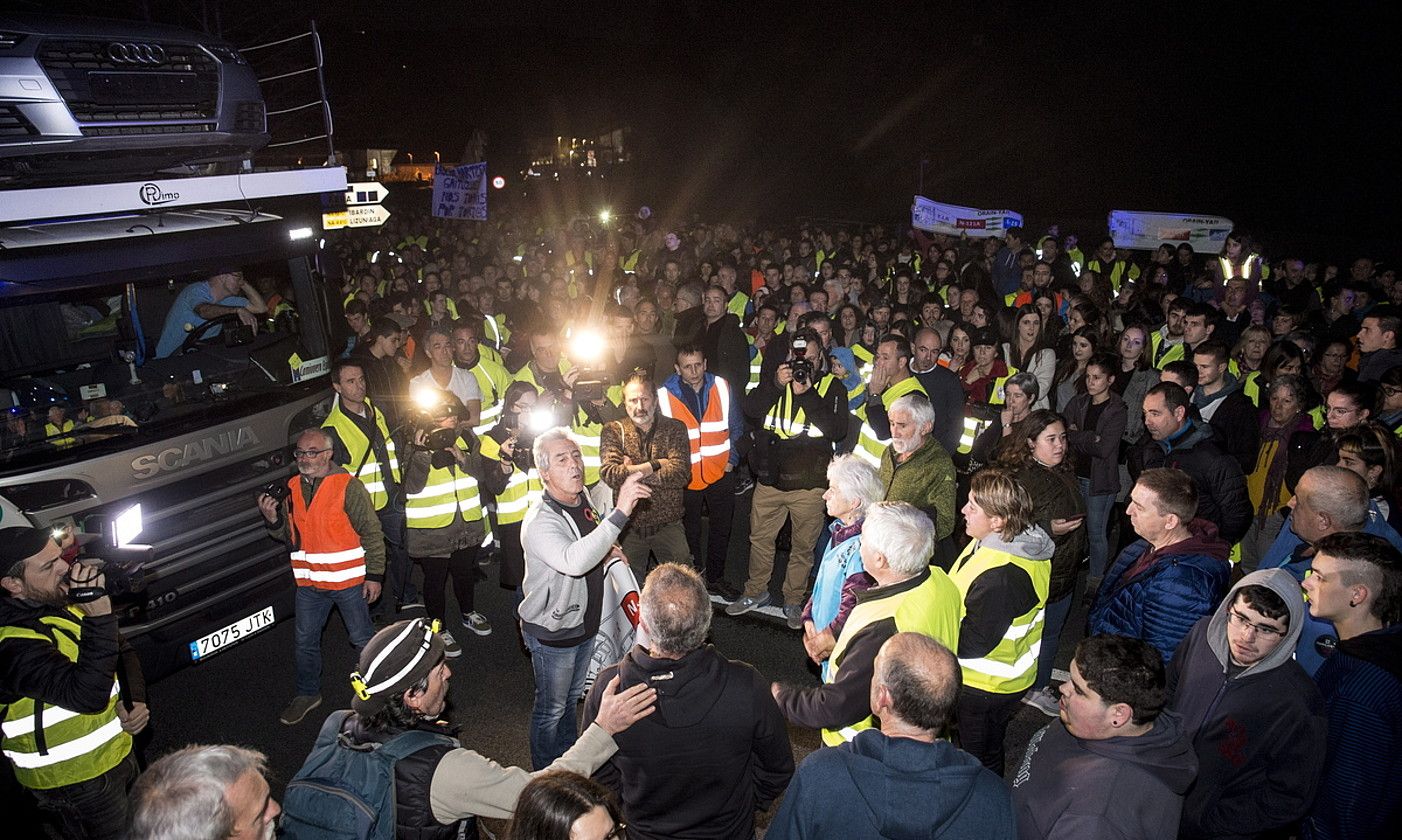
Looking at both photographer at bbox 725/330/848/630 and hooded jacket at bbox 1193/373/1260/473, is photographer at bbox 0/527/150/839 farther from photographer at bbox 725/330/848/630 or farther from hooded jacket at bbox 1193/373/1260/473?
hooded jacket at bbox 1193/373/1260/473

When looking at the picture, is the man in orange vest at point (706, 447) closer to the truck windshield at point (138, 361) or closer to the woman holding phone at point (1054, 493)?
the woman holding phone at point (1054, 493)

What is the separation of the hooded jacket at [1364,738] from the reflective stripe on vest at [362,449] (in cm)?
530

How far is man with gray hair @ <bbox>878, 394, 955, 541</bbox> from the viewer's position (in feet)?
16.4

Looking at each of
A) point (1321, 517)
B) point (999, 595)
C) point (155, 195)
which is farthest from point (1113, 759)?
point (155, 195)

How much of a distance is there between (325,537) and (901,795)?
3836 millimetres

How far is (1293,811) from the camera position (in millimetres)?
2984

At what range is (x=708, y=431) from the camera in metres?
6.21

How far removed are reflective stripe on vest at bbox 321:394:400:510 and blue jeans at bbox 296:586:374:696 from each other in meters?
0.71

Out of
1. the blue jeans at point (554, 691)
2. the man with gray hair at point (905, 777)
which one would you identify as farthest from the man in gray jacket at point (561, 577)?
the man with gray hair at point (905, 777)

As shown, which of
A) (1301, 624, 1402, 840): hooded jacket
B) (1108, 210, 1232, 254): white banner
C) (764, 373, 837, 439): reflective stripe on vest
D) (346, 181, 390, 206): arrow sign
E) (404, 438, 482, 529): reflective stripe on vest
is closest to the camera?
(1301, 624, 1402, 840): hooded jacket

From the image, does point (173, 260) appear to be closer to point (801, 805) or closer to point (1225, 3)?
point (801, 805)

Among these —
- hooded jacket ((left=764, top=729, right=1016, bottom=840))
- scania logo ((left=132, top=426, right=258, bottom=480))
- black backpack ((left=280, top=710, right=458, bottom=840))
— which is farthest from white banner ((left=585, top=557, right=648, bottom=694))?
scania logo ((left=132, top=426, right=258, bottom=480))

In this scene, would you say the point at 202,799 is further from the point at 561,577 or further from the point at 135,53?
the point at 135,53

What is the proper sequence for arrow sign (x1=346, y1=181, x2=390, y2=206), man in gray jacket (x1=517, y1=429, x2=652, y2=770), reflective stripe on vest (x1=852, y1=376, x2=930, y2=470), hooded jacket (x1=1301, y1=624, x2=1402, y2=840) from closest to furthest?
hooded jacket (x1=1301, y1=624, x2=1402, y2=840), man in gray jacket (x1=517, y1=429, x2=652, y2=770), reflective stripe on vest (x1=852, y1=376, x2=930, y2=470), arrow sign (x1=346, y1=181, x2=390, y2=206)
